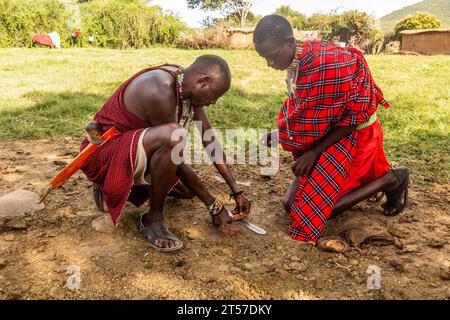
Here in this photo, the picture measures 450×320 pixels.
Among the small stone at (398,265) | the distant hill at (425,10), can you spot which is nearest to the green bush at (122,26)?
the small stone at (398,265)

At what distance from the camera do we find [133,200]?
8.03ft

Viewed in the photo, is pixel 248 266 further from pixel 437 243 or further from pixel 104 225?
pixel 437 243

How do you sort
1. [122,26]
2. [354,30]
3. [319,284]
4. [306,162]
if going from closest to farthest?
[319,284], [306,162], [122,26], [354,30]

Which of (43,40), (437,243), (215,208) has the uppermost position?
(43,40)

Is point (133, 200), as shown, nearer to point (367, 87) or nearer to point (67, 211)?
point (67, 211)

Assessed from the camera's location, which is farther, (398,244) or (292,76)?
(292,76)

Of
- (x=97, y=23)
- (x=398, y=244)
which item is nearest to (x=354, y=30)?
(x=97, y=23)

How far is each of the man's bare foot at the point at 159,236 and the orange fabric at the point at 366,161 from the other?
1.05 metres

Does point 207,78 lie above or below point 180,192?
above

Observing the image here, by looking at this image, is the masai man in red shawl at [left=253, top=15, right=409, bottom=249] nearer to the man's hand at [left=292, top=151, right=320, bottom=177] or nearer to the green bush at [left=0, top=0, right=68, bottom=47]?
the man's hand at [left=292, top=151, right=320, bottom=177]

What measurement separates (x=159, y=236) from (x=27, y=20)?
14.6 m

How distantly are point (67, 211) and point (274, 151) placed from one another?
1.98m

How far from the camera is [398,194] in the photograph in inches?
100

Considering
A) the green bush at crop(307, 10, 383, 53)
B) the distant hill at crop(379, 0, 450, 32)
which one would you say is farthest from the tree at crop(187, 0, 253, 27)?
the distant hill at crop(379, 0, 450, 32)
